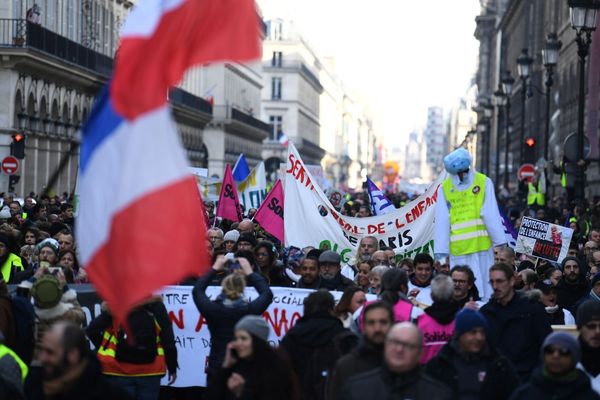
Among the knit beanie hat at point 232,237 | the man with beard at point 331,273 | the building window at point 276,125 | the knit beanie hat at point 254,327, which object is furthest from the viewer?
the building window at point 276,125

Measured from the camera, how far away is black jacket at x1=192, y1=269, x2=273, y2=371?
10633 mm

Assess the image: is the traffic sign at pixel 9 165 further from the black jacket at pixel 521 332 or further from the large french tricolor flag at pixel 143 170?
the large french tricolor flag at pixel 143 170

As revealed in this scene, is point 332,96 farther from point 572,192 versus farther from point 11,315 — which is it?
point 11,315

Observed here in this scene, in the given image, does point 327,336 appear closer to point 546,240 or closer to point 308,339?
point 308,339

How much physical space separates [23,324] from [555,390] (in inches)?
154

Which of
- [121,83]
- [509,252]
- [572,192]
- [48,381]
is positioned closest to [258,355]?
[48,381]

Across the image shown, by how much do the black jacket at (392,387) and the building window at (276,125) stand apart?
125334mm

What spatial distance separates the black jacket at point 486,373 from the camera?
28.5 feet

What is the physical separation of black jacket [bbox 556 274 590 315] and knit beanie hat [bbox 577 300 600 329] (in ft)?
14.3

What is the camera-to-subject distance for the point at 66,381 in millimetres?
7441

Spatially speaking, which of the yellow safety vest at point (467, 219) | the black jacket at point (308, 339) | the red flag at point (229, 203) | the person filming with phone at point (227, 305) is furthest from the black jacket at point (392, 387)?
the red flag at point (229, 203)

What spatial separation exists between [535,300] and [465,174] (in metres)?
3.76

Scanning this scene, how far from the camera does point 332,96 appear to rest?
590ft

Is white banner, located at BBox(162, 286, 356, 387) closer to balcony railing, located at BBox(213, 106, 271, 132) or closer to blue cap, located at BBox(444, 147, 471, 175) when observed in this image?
blue cap, located at BBox(444, 147, 471, 175)
